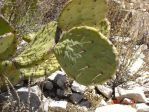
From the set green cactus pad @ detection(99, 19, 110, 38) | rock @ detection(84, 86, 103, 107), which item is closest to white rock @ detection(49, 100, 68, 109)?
rock @ detection(84, 86, 103, 107)

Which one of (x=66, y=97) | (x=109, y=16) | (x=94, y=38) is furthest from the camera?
(x=109, y=16)

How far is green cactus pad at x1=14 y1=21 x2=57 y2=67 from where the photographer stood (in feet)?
10.6

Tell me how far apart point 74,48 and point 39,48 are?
12.5 inches

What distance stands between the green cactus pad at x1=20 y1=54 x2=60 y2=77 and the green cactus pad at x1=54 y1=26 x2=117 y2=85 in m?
0.27

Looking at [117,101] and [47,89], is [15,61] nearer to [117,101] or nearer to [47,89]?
[47,89]

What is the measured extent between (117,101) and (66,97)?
1.59ft

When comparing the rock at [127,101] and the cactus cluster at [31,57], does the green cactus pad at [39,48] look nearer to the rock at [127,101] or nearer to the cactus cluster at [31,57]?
the cactus cluster at [31,57]

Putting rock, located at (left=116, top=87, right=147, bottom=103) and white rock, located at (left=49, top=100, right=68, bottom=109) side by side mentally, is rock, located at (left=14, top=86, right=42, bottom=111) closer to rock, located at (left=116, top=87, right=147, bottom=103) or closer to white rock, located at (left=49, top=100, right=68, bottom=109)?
white rock, located at (left=49, top=100, right=68, bottom=109)

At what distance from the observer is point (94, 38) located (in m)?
3.06

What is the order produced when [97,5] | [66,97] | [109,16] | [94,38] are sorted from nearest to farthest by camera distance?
1. [94,38]
2. [97,5]
3. [66,97]
4. [109,16]

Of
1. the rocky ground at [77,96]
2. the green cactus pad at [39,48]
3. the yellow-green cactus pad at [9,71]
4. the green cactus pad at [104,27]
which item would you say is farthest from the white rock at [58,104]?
the green cactus pad at [104,27]

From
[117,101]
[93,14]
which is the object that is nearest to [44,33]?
[93,14]

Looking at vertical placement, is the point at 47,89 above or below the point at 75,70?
below

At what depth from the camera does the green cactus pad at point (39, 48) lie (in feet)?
10.6
